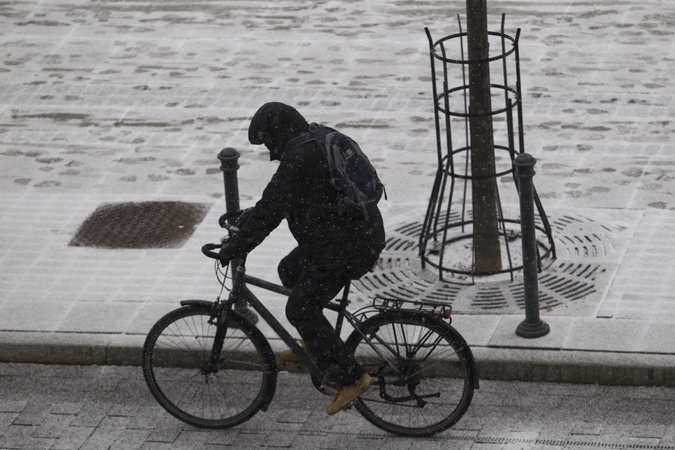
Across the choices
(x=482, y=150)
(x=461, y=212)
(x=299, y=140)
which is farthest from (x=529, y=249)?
(x=461, y=212)

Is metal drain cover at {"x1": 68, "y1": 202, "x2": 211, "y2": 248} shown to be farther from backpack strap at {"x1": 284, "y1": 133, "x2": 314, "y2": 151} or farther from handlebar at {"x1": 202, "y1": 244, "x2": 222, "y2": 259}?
backpack strap at {"x1": 284, "y1": 133, "x2": 314, "y2": 151}

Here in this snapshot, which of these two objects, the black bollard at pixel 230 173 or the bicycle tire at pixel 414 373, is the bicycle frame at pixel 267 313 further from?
the black bollard at pixel 230 173

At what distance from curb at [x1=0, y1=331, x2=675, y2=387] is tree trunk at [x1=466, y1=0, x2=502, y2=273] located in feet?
4.47

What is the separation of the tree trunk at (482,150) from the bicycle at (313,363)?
6.15 feet

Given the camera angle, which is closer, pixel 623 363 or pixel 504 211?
pixel 623 363

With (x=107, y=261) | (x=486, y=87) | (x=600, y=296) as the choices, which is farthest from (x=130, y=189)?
(x=600, y=296)

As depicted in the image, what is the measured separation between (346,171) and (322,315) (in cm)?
79

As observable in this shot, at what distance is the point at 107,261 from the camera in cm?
902

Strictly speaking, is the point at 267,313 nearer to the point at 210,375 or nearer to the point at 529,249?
the point at 210,375

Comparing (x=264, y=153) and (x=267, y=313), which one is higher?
(x=267, y=313)

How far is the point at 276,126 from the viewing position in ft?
20.1

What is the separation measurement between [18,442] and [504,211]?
4.35m

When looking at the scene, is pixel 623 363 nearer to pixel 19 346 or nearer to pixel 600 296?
pixel 600 296

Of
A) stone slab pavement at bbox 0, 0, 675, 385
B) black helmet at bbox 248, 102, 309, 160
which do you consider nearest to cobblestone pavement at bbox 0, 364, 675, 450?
stone slab pavement at bbox 0, 0, 675, 385
